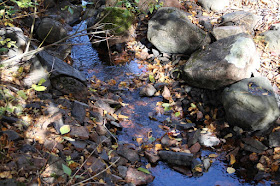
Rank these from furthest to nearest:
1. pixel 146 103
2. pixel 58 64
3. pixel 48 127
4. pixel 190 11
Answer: pixel 190 11 < pixel 146 103 < pixel 58 64 < pixel 48 127

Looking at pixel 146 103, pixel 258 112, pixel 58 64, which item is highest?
pixel 58 64

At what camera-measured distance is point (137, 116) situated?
4699 millimetres

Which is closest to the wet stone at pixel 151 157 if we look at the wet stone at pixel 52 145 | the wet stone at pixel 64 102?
the wet stone at pixel 52 145

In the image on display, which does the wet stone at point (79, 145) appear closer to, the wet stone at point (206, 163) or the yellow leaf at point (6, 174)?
the yellow leaf at point (6, 174)

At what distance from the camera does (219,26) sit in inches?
242

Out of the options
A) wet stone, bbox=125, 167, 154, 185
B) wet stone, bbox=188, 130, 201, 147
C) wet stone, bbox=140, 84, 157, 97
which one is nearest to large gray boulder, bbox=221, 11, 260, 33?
wet stone, bbox=140, 84, 157, 97

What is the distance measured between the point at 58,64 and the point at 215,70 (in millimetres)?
2859

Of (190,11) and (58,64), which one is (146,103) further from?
(190,11)

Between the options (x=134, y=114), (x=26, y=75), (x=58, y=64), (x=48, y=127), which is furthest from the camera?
(x=134, y=114)

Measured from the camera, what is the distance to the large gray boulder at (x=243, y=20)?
19.7ft

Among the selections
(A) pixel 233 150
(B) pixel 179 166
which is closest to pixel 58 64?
(B) pixel 179 166

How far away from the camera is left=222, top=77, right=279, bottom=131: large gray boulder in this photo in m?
4.08

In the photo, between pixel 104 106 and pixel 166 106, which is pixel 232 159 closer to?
pixel 166 106

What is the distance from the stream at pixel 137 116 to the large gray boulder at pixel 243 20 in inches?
92.7
